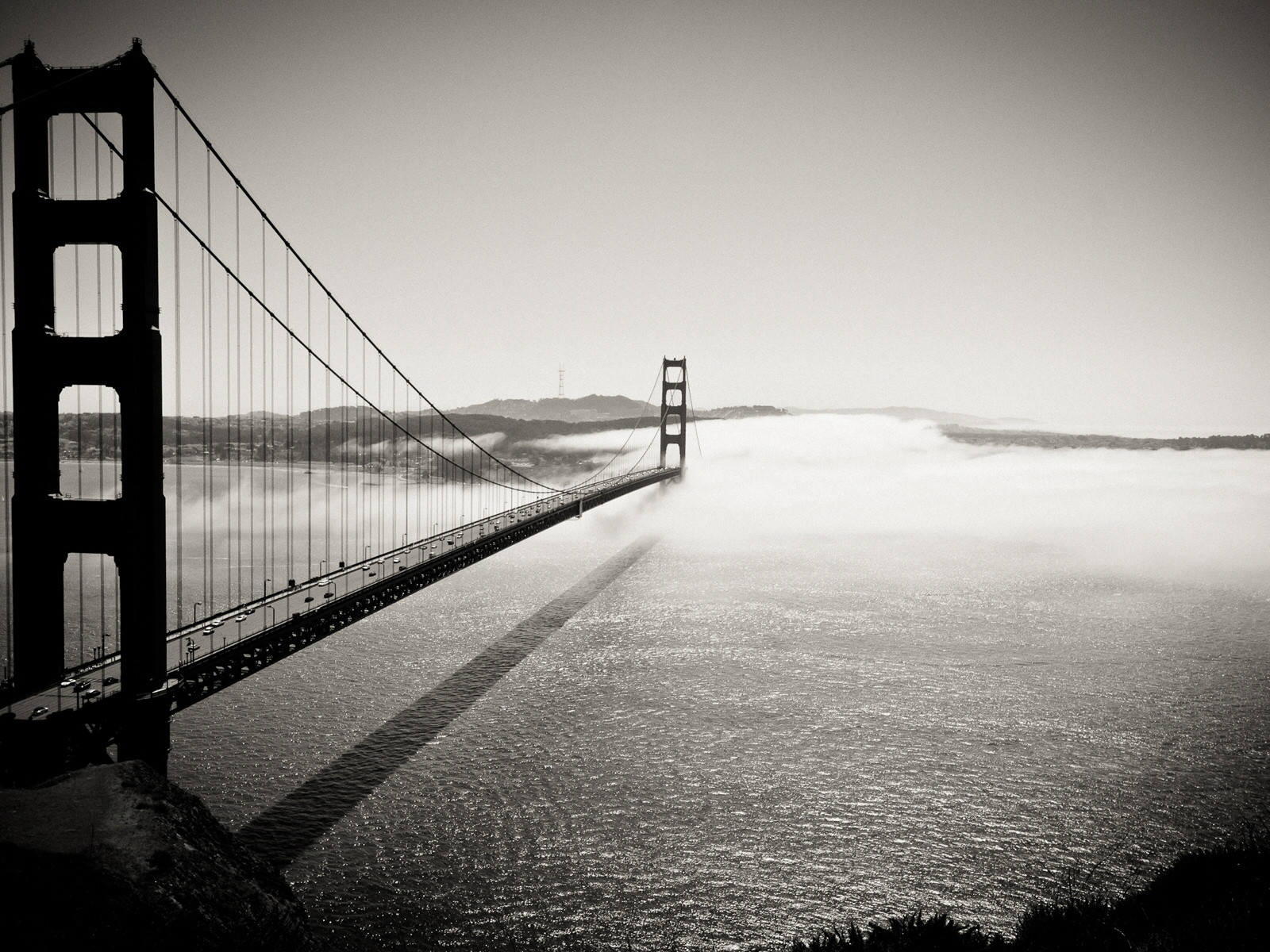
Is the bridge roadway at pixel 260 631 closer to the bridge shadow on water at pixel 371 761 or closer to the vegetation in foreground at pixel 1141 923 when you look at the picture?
the bridge shadow on water at pixel 371 761

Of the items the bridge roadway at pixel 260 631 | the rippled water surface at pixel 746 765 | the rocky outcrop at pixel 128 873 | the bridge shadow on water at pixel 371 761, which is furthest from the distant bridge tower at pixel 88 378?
the rippled water surface at pixel 746 765

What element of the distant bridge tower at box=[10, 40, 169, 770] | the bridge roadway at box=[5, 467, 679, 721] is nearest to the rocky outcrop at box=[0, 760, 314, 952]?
the distant bridge tower at box=[10, 40, 169, 770]

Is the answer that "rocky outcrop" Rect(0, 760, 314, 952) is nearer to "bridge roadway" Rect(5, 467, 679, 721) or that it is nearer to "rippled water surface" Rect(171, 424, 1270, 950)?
"bridge roadway" Rect(5, 467, 679, 721)

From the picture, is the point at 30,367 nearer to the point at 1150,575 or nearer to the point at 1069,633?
the point at 1069,633

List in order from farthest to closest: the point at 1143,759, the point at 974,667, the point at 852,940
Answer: the point at 974,667, the point at 1143,759, the point at 852,940

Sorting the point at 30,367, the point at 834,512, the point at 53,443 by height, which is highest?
the point at 30,367

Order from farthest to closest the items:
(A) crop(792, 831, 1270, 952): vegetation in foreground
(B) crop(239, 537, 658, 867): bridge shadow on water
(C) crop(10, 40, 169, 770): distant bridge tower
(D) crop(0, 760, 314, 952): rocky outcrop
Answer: (B) crop(239, 537, 658, 867): bridge shadow on water → (C) crop(10, 40, 169, 770): distant bridge tower → (A) crop(792, 831, 1270, 952): vegetation in foreground → (D) crop(0, 760, 314, 952): rocky outcrop

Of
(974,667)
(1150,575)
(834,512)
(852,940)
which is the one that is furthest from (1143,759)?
(834,512)
